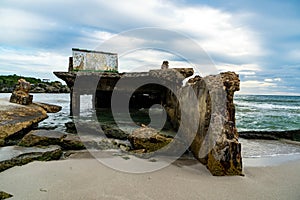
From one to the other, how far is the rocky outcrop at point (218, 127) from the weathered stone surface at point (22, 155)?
2506mm

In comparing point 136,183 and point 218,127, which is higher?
point 218,127

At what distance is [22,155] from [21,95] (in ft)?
21.3

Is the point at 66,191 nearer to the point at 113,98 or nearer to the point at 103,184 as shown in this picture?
the point at 103,184

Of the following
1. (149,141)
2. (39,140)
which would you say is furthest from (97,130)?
(149,141)

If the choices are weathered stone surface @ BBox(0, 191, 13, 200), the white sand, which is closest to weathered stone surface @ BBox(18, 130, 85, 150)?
the white sand

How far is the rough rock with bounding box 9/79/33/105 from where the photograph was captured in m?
Result: 9.52

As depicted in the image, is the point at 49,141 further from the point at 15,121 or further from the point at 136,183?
the point at 136,183

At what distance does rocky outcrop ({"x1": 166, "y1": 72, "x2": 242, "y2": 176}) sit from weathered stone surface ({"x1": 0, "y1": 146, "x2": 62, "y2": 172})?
2.51 meters

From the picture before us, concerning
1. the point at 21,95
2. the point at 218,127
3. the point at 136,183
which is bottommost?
the point at 136,183

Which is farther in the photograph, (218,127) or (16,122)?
(16,122)

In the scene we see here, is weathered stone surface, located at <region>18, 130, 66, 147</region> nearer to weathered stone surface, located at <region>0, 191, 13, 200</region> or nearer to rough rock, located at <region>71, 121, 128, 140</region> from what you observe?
rough rock, located at <region>71, 121, 128, 140</region>

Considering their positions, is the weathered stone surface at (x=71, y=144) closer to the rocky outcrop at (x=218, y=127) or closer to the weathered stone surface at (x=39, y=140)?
the weathered stone surface at (x=39, y=140)

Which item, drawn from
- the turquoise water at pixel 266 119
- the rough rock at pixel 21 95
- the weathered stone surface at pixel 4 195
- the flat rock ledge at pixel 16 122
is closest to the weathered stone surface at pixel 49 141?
the flat rock ledge at pixel 16 122

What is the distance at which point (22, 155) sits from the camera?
13.5 ft
